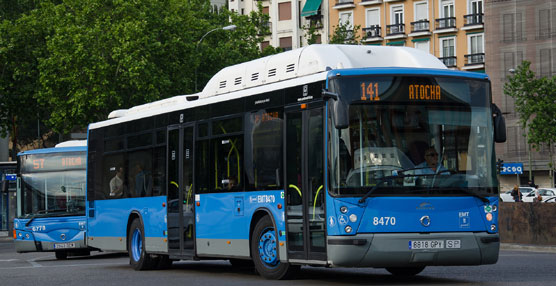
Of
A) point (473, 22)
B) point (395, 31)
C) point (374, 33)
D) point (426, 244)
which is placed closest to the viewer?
point (426, 244)

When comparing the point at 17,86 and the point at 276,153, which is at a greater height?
the point at 17,86

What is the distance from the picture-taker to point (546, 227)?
27078 millimetres

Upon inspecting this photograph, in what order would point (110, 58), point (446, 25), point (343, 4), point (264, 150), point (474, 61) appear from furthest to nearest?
point (343, 4) < point (446, 25) < point (474, 61) < point (110, 58) < point (264, 150)

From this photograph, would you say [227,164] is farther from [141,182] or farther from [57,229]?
[57,229]

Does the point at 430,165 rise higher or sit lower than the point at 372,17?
lower

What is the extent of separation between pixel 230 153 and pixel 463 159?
13.3 feet

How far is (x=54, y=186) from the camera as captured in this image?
27.2 metres

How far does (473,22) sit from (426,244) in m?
65.7

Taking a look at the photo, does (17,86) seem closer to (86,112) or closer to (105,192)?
(86,112)

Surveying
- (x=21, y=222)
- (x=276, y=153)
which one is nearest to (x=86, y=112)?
(x=21, y=222)

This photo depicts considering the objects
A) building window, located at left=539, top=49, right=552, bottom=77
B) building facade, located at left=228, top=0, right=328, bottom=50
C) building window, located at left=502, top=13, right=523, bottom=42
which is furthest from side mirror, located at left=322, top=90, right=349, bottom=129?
building facade, located at left=228, top=0, right=328, bottom=50

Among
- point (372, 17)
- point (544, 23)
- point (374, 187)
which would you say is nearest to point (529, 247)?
point (374, 187)

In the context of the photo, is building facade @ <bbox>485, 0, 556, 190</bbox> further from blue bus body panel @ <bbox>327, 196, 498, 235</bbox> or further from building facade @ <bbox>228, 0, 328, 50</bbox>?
blue bus body panel @ <bbox>327, 196, 498, 235</bbox>

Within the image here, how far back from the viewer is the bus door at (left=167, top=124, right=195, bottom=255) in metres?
17.8
